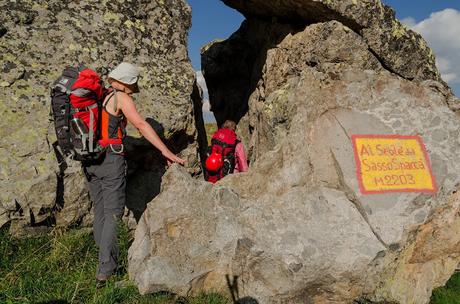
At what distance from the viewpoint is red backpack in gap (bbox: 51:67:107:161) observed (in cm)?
611

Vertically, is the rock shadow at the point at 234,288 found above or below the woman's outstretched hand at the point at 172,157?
below

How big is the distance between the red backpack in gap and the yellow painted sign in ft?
13.1

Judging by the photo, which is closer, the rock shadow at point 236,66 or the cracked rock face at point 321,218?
the cracked rock face at point 321,218

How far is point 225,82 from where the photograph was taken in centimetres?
1545

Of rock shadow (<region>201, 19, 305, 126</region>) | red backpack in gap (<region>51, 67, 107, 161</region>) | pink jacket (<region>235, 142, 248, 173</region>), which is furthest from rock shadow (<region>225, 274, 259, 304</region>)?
rock shadow (<region>201, 19, 305, 126</region>)

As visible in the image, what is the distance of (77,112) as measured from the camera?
20.3 feet

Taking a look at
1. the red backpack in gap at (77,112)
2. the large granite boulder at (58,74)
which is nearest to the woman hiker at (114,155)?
the red backpack in gap at (77,112)

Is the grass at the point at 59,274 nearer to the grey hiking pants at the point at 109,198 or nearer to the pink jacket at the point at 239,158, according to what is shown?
the grey hiking pants at the point at 109,198

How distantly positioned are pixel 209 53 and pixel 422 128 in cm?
1022

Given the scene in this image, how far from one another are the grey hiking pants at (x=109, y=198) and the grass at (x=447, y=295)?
5334 millimetres

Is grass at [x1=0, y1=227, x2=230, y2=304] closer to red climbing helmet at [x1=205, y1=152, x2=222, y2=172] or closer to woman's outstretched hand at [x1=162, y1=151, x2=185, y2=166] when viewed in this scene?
woman's outstretched hand at [x1=162, y1=151, x2=185, y2=166]

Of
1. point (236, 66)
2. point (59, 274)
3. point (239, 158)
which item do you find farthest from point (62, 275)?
point (236, 66)

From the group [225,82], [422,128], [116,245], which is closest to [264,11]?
[225,82]

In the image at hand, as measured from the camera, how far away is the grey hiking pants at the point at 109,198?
20.6ft
